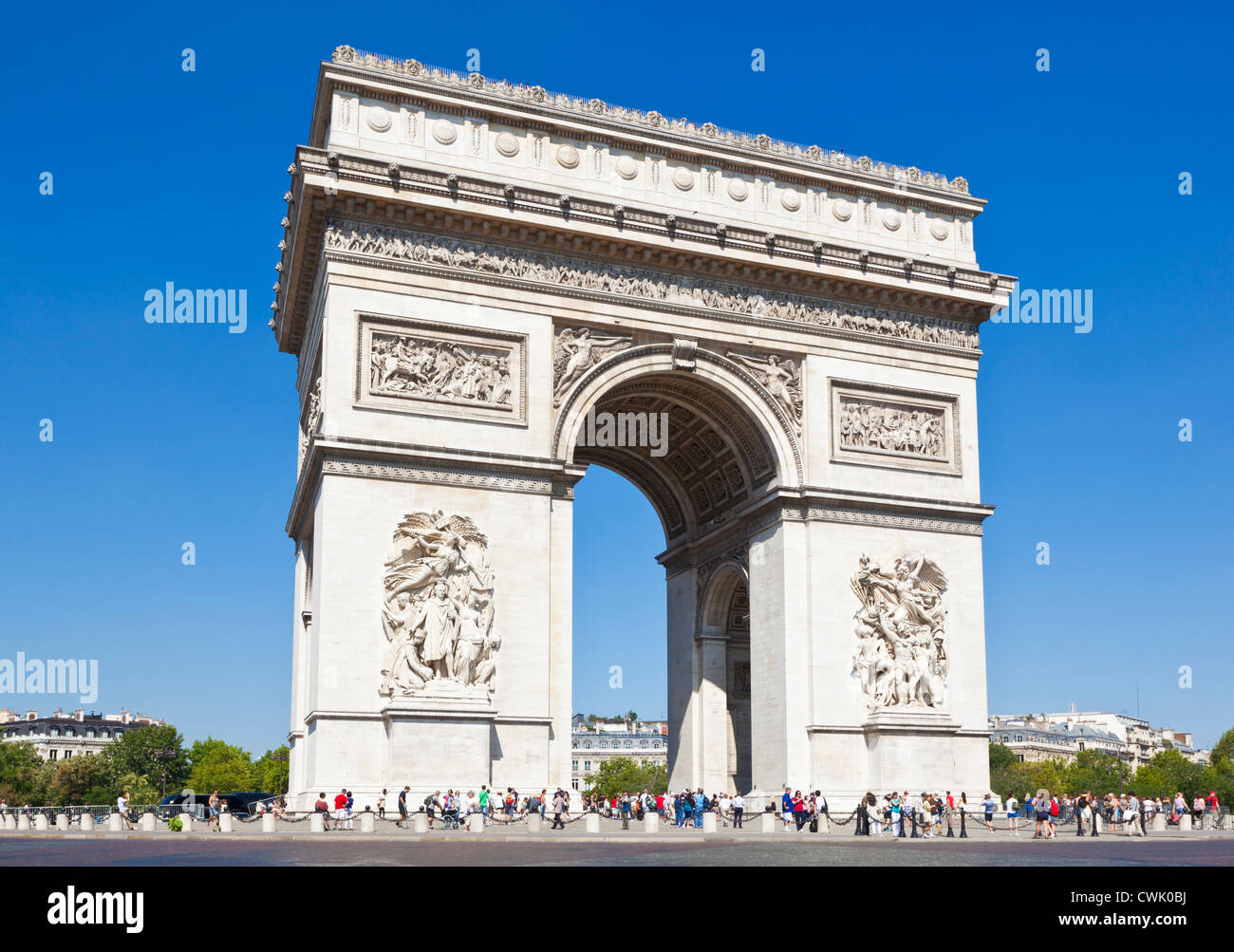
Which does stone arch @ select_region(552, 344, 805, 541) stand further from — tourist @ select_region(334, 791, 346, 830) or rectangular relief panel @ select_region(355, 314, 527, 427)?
tourist @ select_region(334, 791, 346, 830)

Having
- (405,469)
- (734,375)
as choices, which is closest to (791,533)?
(734,375)

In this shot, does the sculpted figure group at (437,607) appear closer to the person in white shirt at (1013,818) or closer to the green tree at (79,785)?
the person in white shirt at (1013,818)

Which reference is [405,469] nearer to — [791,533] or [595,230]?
[595,230]

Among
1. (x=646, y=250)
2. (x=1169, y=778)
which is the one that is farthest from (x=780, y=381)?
(x=1169, y=778)

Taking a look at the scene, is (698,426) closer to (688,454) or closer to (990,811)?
(688,454)
